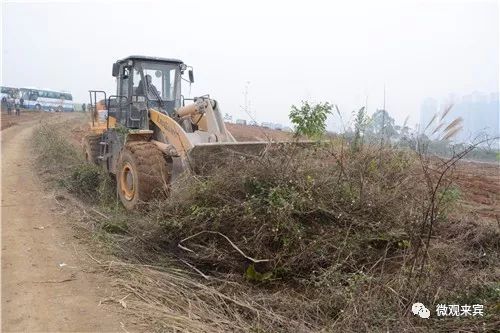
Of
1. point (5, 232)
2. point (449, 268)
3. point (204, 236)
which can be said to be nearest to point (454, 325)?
point (449, 268)

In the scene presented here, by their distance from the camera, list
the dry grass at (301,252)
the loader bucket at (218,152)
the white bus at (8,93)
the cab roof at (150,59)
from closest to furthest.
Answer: the dry grass at (301,252), the loader bucket at (218,152), the cab roof at (150,59), the white bus at (8,93)

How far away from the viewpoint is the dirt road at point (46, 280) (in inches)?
134

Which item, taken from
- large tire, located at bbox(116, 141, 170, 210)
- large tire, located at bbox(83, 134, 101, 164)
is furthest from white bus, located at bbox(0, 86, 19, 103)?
large tire, located at bbox(116, 141, 170, 210)

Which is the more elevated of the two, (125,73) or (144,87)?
(125,73)

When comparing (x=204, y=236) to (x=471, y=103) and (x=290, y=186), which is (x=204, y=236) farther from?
(x=471, y=103)

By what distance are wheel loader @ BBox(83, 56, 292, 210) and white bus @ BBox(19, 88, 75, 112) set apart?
39.5 m

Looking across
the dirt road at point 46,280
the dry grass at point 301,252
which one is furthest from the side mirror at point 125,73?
the dry grass at point 301,252

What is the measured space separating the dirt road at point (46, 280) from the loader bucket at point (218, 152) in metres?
1.81

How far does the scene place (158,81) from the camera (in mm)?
8438

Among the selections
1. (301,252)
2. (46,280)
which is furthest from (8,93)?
(301,252)

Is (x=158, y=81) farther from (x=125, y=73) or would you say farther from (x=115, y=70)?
(x=115, y=70)

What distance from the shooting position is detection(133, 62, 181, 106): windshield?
27.0 ft

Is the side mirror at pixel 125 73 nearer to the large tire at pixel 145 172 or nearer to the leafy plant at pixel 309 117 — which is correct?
the large tire at pixel 145 172

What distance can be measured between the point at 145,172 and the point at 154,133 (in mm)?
1606
